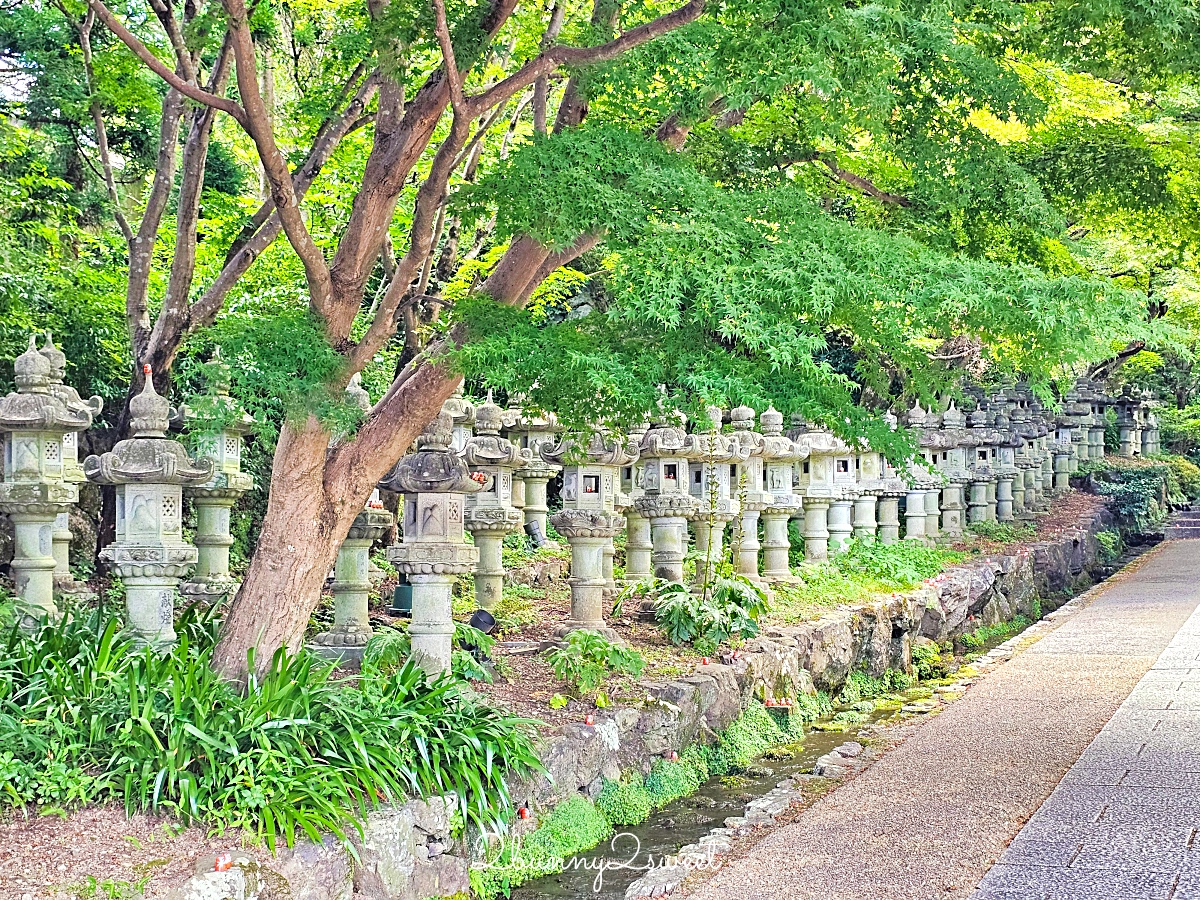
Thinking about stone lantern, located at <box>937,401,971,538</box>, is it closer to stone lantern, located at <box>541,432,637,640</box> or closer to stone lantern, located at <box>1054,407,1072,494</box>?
stone lantern, located at <box>1054,407,1072,494</box>

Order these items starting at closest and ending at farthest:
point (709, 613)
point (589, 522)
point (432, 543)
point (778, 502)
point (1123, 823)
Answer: point (1123, 823)
point (432, 543)
point (589, 522)
point (709, 613)
point (778, 502)

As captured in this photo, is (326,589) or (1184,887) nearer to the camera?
(1184,887)

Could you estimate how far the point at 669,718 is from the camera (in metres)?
8.60

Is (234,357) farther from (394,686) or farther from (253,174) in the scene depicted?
(253,174)

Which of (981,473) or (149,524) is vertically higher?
(149,524)

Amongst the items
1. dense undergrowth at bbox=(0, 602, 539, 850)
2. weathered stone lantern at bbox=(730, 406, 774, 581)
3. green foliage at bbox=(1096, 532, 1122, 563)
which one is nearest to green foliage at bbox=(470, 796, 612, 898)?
dense undergrowth at bbox=(0, 602, 539, 850)

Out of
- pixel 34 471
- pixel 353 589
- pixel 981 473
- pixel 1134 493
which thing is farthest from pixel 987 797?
pixel 1134 493

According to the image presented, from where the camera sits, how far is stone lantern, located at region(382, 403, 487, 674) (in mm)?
7723

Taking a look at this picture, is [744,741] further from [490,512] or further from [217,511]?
[217,511]

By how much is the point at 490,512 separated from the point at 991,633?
28.0 ft

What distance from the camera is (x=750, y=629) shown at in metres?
10.6

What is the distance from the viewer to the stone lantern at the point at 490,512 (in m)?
10.0

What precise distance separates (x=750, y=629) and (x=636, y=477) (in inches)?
76.7

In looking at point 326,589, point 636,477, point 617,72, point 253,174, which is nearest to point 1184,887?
point 617,72
